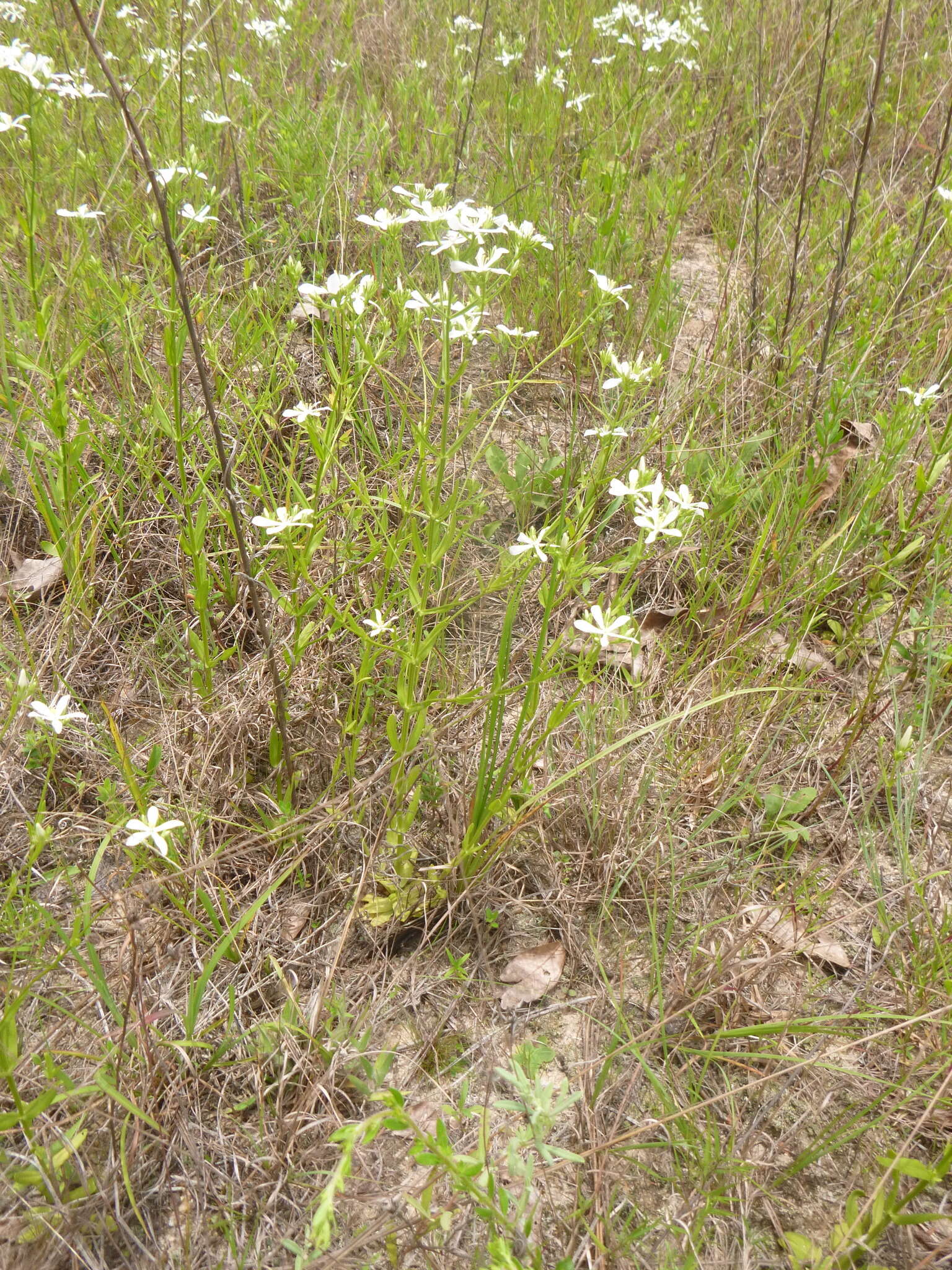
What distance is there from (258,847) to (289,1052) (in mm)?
418

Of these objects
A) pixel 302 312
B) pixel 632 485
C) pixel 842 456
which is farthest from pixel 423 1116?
pixel 302 312

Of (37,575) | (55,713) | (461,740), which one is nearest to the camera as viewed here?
(55,713)

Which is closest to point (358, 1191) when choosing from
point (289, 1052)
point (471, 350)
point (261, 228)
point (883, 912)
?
point (289, 1052)

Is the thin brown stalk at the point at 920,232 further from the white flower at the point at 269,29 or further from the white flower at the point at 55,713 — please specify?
the white flower at the point at 269,29

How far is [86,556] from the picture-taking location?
1.94 metres

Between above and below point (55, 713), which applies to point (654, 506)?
above

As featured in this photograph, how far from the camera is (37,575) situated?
2074mm

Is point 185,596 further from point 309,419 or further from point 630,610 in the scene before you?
point 630,610

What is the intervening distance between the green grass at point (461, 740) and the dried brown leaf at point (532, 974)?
30 millimetres

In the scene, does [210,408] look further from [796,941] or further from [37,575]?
[796,941]

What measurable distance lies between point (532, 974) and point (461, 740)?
538 millimetres

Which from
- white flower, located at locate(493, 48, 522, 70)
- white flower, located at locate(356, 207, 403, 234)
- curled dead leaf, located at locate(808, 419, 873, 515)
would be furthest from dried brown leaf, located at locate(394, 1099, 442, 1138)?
white flower, located at locate(493, 48, 522, 70)

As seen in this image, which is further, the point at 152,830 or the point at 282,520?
the point at 282,520

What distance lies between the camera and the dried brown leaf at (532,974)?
152 cm
